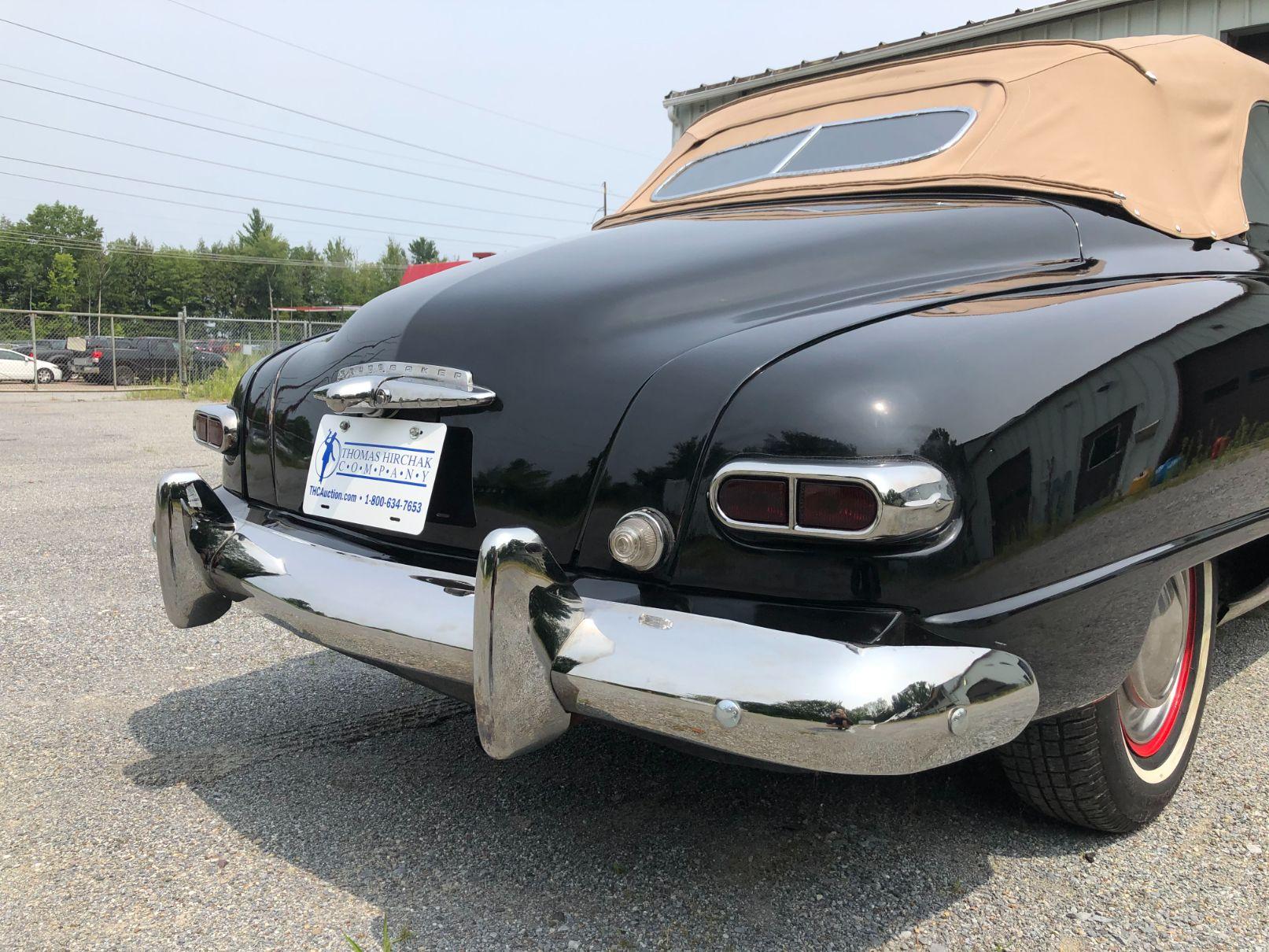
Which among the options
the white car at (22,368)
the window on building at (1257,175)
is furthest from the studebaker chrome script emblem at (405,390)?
the white car at (22,368)

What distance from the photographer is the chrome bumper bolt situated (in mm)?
1438

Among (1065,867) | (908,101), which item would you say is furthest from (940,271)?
(1065,867)

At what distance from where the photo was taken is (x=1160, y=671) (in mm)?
2229

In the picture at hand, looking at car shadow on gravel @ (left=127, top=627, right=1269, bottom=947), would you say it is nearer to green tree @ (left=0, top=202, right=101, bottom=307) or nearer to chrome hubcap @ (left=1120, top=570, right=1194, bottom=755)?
chrome hubcap @ (left=1120, top=570, right=1194, bottom=755)

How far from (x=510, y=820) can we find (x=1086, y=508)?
1.37m

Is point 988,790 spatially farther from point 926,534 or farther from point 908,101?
point 908,101

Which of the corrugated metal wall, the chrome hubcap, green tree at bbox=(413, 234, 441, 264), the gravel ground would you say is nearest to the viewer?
the gravel ground

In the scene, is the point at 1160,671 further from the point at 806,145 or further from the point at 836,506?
the point at 806,145

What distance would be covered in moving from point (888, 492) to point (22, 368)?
28062 mm

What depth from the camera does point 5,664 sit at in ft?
10.7

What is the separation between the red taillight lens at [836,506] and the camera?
1485 mm

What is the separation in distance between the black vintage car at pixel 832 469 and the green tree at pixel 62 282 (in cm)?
8350

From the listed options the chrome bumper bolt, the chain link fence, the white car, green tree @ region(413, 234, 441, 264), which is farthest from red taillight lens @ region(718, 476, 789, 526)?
green tree @ region(413, 234, 441, 264)

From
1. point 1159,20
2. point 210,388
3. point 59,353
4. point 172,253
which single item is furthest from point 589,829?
point 172,253
